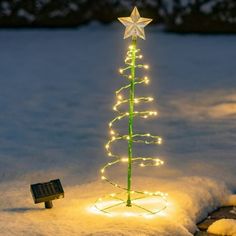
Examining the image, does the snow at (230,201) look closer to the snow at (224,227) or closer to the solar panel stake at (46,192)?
the snow at (224,227)

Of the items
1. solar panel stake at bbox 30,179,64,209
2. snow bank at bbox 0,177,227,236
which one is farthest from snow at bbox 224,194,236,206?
solar panel stake at bbox 30,179,64,209

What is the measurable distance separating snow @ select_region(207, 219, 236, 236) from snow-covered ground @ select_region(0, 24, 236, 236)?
18 cm

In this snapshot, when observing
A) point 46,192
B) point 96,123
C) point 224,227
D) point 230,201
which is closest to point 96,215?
point 46,192

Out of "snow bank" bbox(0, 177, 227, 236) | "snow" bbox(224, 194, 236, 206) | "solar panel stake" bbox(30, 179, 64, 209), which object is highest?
"solar panel stake" bbox(30, 179, 64, 209)

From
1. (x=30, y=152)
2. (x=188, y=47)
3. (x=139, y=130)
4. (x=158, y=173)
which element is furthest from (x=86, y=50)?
(x=158, y=173)

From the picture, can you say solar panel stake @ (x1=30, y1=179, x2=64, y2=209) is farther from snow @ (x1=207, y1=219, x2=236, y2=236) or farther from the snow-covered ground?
snow @ (x1=207, y1=219, x2=236, y2=236)

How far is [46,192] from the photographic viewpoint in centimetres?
459

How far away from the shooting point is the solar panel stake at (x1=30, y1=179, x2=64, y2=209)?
4.55 metres

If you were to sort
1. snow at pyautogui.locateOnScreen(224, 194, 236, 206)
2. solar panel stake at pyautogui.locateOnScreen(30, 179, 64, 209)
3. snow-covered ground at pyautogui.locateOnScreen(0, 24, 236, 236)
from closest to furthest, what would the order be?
solar panel stake at pyautogui.locateOnScreen(30, 179, 64, 209)
snow-covered ground at pyautogui.locateOnScreen(0, 24, 236, 236)
snow at pyautogui.locateOnScreen(224, 194, 236, 206)

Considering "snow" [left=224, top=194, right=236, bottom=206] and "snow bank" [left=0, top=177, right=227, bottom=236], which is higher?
"snow bank" [left=0, top=177, right=227, bottom=236]

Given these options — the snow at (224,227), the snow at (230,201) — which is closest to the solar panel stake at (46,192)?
the snow at (224,227)

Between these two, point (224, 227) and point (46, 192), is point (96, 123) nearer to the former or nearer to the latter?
point (46, 192)

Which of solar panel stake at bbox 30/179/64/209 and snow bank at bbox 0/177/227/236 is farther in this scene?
solar panel stake at bbox 30/179/64/209

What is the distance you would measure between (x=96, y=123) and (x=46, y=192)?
3.27 metres
